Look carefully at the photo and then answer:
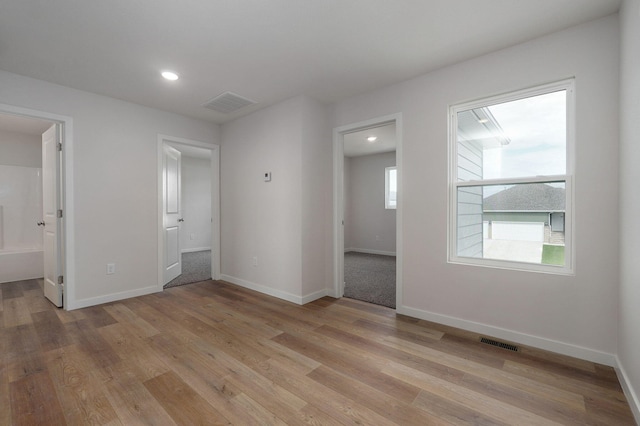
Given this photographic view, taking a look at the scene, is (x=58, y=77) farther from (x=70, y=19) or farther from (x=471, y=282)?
(x=471, y=282)

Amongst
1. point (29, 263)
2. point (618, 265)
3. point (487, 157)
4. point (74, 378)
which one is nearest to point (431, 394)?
point (618, 265)

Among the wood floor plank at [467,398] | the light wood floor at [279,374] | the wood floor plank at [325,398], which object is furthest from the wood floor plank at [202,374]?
the wood floor plank at [467,398]

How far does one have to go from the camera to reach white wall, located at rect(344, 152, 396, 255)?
6.80 metres

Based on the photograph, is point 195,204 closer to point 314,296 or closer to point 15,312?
point 15,312

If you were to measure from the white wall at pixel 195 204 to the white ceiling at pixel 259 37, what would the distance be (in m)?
4.29

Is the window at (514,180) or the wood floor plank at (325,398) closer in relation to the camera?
the wood floor plank at (325,398)

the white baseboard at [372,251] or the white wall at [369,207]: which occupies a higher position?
the white wall at [369,207]

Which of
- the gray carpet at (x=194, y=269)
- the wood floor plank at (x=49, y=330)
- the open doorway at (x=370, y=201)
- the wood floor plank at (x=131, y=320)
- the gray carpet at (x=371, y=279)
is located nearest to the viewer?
the wood floor plank at (x=49, y=330)

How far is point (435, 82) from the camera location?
276 cm

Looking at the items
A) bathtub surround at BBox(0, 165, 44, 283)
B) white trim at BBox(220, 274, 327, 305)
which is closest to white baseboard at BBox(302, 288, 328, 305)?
white trim at BBox(220, 274, 327, 305)

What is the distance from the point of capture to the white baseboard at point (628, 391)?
1485 mm

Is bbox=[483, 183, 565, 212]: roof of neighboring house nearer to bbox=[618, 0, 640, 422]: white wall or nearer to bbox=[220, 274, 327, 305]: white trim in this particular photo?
bbox=[618, 0, 640, 422]: white wall

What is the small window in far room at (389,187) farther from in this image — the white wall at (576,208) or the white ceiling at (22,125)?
the white ceiling at (22,125)

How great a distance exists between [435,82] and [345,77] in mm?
904
